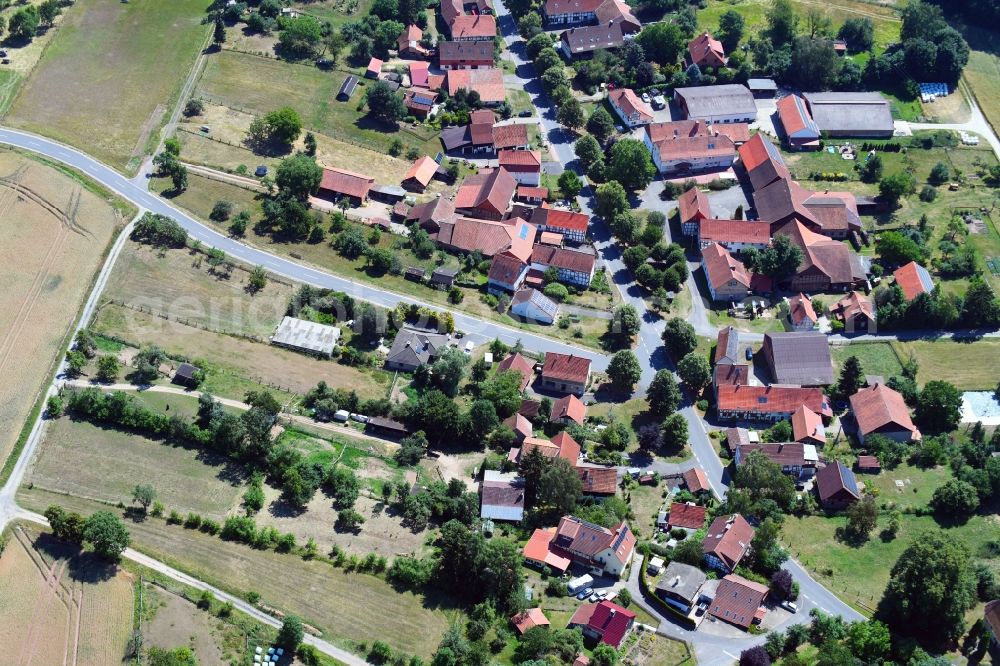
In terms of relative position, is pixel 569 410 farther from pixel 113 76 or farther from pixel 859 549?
pixel 113 76

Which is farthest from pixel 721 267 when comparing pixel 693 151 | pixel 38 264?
pixel 38 264

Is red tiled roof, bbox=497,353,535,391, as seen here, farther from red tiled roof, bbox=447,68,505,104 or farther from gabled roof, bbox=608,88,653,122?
red tiled roof, bbox=447,68,505,104

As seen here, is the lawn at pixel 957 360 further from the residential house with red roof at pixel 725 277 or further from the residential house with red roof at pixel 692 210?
the residential house with red roof at pixel 692 210

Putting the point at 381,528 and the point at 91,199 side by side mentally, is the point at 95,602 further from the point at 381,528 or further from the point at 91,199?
the point at 91,199

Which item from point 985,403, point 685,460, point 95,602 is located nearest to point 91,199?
point 95,602

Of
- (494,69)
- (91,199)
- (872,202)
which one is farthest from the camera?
(494,69)

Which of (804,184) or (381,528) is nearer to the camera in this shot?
(381,528)

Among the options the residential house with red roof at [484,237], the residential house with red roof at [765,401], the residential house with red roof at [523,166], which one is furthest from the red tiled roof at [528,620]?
the residential house with red roof at [523,166]

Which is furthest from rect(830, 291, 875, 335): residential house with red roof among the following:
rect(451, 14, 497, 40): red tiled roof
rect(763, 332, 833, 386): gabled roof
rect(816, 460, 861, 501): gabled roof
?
rect(451, 14, 497, 40): red tiled roof
